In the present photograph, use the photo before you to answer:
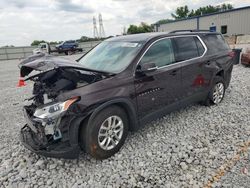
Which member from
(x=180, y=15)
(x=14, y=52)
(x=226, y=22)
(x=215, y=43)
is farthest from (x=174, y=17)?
(x=215, y=43)

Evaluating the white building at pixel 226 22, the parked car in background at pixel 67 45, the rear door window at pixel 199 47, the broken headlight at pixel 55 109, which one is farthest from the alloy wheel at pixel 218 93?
the white building at pixel 226 22

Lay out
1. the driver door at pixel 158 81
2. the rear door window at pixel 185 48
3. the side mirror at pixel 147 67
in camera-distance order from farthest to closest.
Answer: the rear door window at pixel 185 48 → the driver door at pixel 158 81 → the side mirror at pixel 147 67

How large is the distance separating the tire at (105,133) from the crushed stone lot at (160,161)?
0.57ft

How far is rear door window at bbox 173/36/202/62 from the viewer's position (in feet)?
13.2

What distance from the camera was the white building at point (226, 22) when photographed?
103 ft

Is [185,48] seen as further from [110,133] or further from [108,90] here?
[110,133]

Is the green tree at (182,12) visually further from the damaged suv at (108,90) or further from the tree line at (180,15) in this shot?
the damaged suv at (108,90)

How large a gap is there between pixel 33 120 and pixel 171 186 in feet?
6.52

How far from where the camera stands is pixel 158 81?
3609mm

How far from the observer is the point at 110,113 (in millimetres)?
3025

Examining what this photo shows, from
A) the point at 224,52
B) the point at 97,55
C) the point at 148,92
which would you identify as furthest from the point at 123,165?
the point at 224,52

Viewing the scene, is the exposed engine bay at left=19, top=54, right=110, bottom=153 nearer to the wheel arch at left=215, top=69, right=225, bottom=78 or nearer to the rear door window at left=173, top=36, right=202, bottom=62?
the rear door window at left=173, top=36, right=202, bottom=62

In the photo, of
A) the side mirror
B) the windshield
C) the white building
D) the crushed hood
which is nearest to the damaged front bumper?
the crushed hood

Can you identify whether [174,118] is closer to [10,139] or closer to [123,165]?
[123,165]
